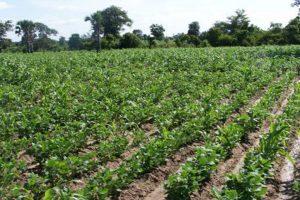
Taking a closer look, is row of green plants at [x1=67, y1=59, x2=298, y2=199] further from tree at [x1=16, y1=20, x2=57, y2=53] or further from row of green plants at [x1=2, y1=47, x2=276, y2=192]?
tree at [x1=16, y1=20, x2=57, y2=53]

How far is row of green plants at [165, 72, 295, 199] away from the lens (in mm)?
6535

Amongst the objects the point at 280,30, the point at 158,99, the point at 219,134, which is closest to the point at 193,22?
the point at 280,30

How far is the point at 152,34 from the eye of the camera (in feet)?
190

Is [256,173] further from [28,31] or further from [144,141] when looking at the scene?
[28,31]

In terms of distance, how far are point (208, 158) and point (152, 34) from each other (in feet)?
169

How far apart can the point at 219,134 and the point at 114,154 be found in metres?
Result: 2.25

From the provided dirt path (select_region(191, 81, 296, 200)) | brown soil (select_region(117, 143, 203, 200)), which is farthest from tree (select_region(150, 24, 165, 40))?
brown soil (select_region(117, 143, 203, 200))

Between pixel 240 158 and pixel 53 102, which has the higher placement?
pixel 53 102

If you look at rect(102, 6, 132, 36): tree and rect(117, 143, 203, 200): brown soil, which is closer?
rect(117, 143, 203, 200): brown soil

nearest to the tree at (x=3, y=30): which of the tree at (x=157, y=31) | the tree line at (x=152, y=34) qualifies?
the tree line at (x=152, y=34)

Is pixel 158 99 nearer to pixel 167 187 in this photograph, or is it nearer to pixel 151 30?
pixel 167 187

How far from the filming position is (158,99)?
14.1 meters

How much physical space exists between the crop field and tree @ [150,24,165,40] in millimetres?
40632

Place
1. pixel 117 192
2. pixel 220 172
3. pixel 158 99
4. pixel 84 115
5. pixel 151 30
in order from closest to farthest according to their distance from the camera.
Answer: pixel 117 192
pixel 220 172
pixel 84 115
pixel 158 99
pixel 151 30
